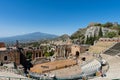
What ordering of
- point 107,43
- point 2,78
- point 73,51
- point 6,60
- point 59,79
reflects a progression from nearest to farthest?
point 2,78
point 59,79
point 6,60
point 107,43
point 73,51

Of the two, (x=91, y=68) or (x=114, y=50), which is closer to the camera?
(x=91, y=68)

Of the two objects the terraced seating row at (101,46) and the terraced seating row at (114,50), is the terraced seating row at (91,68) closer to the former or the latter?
the terraced seating row at (114,50)

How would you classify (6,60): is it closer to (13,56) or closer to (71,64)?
(13,56)

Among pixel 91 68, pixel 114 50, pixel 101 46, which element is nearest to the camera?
pixel 91 68

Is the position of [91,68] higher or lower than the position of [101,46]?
lower

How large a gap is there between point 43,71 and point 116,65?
1228 centimetres

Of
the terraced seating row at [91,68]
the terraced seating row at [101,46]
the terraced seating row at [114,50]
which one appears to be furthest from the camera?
the terraced seating row at [101,46]

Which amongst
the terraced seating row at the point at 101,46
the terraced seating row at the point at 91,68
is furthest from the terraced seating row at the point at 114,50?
the terraced seating row at the point at 91,68

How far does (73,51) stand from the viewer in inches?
2124

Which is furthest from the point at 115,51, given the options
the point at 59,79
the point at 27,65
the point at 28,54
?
the point at 28,54

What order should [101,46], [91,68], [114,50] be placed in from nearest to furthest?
1. [91,68]
2. [114,50]
3. [101,46]

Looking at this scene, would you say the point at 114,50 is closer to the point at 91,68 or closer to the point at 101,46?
the point at 101,46

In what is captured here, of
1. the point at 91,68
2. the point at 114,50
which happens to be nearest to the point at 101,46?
the point at 114,50

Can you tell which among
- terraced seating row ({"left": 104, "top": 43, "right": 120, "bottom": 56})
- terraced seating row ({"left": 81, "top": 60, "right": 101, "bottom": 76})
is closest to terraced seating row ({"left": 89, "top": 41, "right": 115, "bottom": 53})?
terraced seating row ({"left": 104, "top": 43, "right": 120, "bottom": 56})
